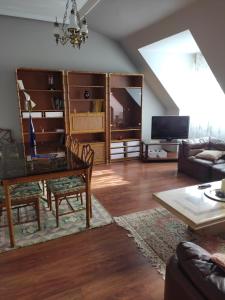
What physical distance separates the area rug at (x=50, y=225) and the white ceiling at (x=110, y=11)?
300 cm

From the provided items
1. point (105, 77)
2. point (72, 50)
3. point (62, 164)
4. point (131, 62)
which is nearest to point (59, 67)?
point (72, 50)

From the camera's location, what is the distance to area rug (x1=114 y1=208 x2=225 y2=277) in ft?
7.26

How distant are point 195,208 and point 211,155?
2.16 metres

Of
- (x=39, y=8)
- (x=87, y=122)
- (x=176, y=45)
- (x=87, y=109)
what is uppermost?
(x=39, y=8)

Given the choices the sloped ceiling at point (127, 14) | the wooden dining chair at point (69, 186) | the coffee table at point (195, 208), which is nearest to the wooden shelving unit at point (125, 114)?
the sloped ceiling at point (127, 14)

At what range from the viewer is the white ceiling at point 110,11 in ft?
10.8

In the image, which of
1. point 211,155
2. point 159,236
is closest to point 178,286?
point 159,236

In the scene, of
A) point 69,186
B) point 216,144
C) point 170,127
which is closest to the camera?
point 69,186

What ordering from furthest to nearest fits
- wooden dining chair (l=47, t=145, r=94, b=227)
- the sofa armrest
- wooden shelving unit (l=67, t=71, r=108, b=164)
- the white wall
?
1. wooden shelving unit (l=67, t=71, r=108, b=164)
2. the white wall
3. wooden dining chair (l=47, t=145, r=94, b=227)
4. the sofa armrest

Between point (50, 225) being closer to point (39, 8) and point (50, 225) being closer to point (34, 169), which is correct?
point (34, 169)

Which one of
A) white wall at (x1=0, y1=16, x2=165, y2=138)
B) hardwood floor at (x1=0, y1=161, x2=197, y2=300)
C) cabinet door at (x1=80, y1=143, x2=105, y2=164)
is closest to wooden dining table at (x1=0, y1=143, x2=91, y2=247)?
hardwood floor at (x1=0, y1=161, x2=197, y2=300)

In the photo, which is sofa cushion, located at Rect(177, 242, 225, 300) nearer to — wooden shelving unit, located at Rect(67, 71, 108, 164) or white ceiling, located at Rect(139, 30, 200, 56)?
white ceiling, located at Rect(139, 30, 200, 56)

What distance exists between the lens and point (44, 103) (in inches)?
187

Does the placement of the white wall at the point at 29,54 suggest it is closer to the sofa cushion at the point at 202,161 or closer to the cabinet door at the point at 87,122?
the cabinet door at the point at 87,122
